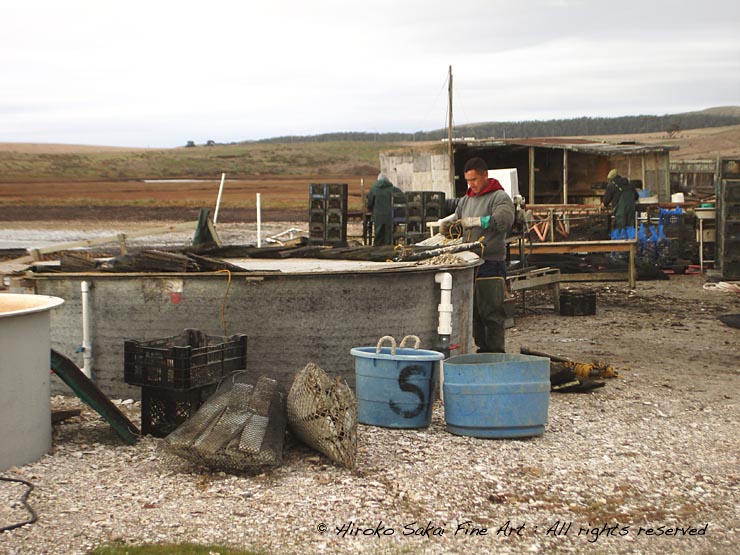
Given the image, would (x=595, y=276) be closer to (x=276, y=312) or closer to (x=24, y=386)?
A: (x=276, y=312)

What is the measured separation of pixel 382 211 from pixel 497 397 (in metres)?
11.6

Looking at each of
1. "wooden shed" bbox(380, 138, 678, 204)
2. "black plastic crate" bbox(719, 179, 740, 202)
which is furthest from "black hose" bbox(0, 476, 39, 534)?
"wooden shed" bbox(380, 138, 678, 204)

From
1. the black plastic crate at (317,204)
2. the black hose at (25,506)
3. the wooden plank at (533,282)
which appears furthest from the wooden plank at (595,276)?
the black hose at (25,506)

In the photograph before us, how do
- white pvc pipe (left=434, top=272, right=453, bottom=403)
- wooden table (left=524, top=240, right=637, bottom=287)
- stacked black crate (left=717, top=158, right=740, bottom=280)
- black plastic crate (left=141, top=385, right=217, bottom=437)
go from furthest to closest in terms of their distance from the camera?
1. stacked black crate (left=717, top=158, right=740, bottom=280)
2. wooden table (left=524, top=240, right=637, bottom=287)
3. white pvc pipe (left=434, top=272, right=453, bottom=403)
4. black plastic crate (left=141, top=385, right=217, bottom=437)

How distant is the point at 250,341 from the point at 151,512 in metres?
2.70

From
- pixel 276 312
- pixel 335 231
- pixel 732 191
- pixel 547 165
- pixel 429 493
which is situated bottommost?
pixel 429 493

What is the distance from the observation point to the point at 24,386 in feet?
19.0

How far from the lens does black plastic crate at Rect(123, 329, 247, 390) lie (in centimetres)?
636

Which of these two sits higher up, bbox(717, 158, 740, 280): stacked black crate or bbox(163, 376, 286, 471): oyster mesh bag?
bbox(717, 158, 740, 280): stacked black crate

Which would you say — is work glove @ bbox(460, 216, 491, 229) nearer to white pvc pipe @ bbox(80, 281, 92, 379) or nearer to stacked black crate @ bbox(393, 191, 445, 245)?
white pvc pipe @ bbox(80, 281, 92, 379)

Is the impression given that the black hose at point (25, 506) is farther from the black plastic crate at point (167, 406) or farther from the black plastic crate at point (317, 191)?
the black plastic crate at point (317, 191)

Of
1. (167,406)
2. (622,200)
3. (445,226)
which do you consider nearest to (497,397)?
(167,406)

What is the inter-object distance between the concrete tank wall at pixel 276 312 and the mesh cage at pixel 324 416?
143 cm

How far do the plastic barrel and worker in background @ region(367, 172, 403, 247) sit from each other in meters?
11.4
